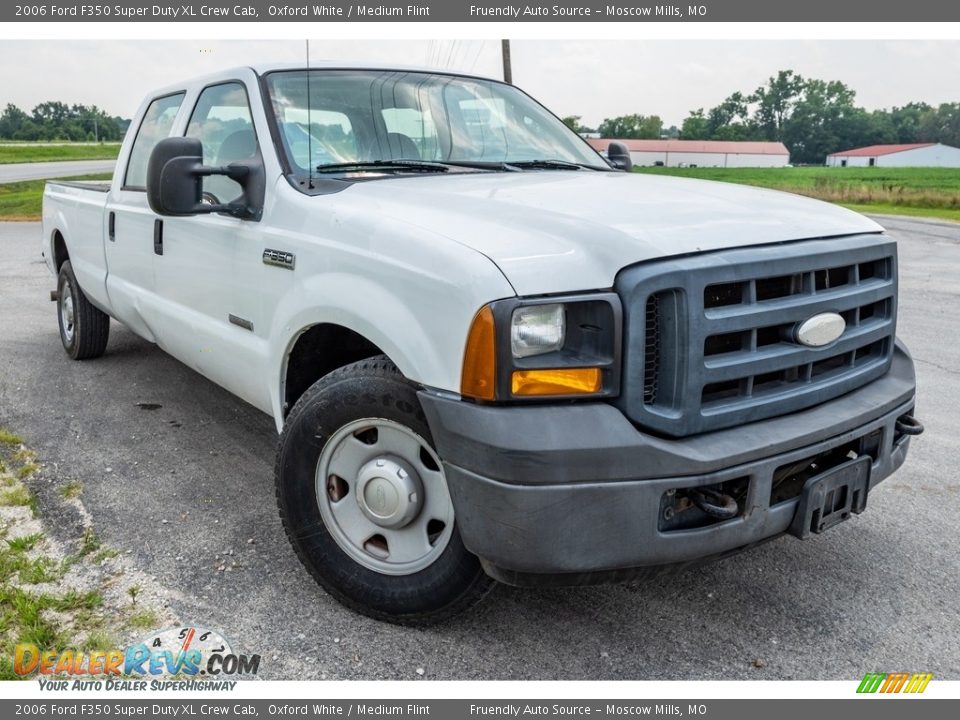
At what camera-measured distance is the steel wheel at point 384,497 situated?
8.82 ft

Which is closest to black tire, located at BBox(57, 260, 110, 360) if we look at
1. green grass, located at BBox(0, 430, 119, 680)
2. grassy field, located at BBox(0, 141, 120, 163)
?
green grass, located at BBox(0, 430, 119, 680)

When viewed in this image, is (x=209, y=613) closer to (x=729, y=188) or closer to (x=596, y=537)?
(x=596, y=537)

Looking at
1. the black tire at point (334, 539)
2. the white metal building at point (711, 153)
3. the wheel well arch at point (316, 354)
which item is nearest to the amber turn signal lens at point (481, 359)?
the black tire at point (334, 539)

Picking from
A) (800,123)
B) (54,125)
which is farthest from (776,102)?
(54,125)

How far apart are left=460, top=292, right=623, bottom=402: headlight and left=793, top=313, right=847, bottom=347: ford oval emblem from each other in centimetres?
71

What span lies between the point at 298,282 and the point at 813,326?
5.92 feet

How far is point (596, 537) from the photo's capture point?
7.64 feet

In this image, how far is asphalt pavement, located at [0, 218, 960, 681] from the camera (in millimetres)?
2676

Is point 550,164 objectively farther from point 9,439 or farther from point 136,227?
point 9,439

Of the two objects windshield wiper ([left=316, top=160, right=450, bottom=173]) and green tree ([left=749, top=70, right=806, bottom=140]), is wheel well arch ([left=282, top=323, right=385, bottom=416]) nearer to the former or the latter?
windshield wiper ([left=316, top=160, right=450, bottom=173])

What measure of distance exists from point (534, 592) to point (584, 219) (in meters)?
1.42

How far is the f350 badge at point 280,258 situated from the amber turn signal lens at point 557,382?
1198mm

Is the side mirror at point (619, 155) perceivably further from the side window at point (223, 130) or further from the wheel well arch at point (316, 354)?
the wheel well arch at point (316, 354)

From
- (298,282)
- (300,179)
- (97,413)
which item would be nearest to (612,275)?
(298,282)
